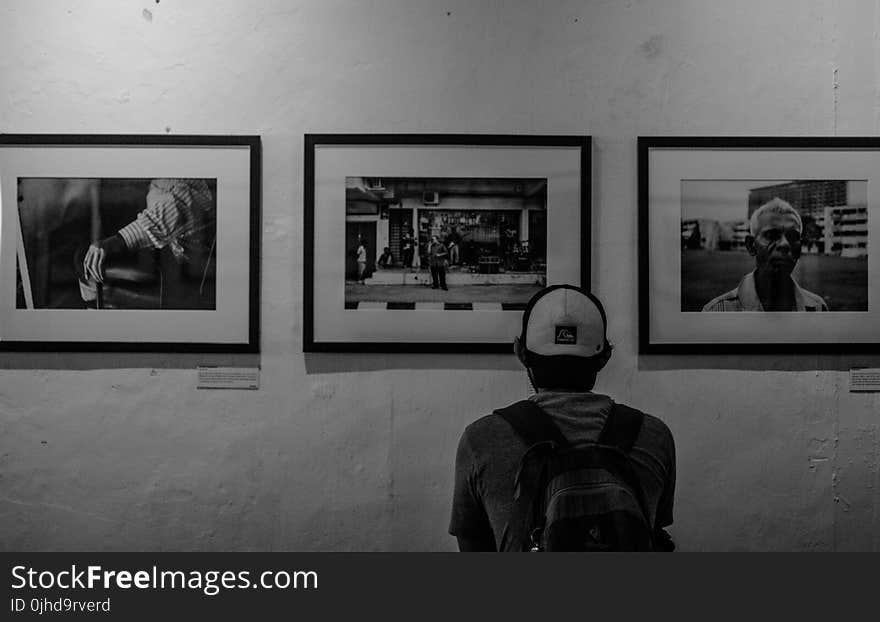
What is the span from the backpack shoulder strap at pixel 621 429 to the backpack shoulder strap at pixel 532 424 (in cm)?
9

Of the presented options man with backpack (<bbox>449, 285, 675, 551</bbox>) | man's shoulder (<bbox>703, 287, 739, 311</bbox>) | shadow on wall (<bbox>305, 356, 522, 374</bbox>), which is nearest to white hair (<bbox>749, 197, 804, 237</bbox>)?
man's shoulder (<bbox>703, 287, 739, 311</bbox>)

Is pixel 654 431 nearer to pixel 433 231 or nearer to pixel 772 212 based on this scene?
pixel 433 231

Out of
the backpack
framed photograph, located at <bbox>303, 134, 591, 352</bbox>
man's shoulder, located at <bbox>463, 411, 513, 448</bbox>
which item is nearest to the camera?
the backpack

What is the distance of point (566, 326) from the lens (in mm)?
1470

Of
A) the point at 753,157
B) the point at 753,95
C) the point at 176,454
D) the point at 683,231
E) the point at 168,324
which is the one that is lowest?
the point at 176,454

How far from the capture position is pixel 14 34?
7.89 ft

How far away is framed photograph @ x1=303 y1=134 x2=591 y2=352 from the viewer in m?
2.35

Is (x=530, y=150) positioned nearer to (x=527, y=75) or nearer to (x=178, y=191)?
(x=527, y=75)

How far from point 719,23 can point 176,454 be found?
2.23 metres

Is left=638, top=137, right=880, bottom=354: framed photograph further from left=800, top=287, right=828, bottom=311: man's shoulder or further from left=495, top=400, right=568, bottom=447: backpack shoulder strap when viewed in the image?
left=495, top=400, right=568, bottom=447: backpack shoulder strap

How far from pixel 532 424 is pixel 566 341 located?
0.19 meters

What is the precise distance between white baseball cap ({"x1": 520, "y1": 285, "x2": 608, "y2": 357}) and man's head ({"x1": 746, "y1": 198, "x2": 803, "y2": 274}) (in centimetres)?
114

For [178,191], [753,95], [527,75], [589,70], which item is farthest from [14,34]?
[753,95]

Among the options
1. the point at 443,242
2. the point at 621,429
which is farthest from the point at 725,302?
the point at 621,429
